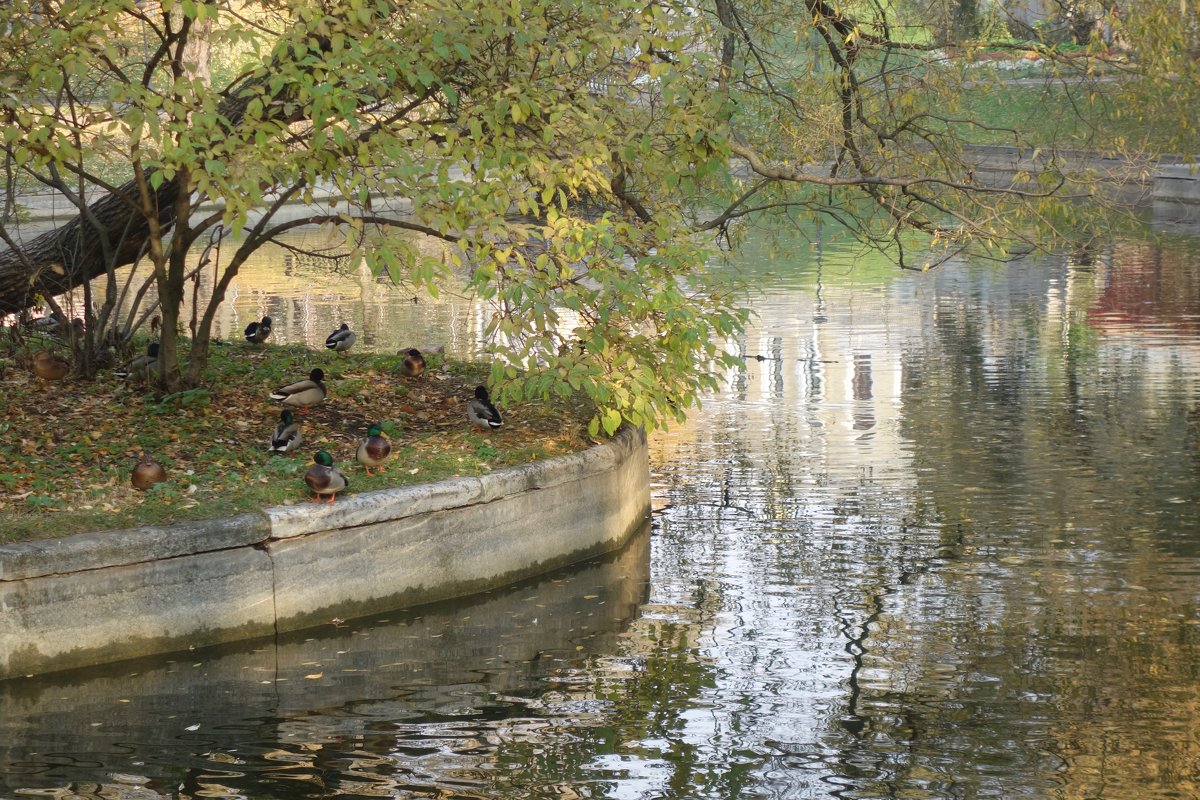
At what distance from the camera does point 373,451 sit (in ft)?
28.7

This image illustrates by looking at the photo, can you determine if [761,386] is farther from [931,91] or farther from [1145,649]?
[1145,649]

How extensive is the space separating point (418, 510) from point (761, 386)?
7482 millimetres

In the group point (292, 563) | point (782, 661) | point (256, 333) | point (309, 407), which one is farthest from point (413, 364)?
point (782, 661)

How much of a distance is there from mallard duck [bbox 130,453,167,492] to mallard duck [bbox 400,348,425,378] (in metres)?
3.20

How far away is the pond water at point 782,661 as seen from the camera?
6.12 m

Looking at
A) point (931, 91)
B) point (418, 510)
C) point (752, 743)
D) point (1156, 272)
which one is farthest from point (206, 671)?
point (1156, 272)

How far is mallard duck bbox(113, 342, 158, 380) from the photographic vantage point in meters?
10.6

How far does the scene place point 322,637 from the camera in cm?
801

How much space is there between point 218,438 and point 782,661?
13.1 feet

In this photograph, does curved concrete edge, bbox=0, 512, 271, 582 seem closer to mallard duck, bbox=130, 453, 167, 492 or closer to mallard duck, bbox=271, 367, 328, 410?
mallard duck, bbox=130, 453, 167, 492

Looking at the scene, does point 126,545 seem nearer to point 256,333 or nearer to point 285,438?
point 285,438

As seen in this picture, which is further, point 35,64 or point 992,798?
point 35,64

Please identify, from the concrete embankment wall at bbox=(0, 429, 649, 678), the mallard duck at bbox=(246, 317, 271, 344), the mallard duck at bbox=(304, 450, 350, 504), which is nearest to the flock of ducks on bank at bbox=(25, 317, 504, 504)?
the mallard duck at bbox=(304, 450, 350, 504)

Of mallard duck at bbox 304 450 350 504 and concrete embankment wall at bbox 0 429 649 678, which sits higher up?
mallard duck at bbox 304 450 350 504
